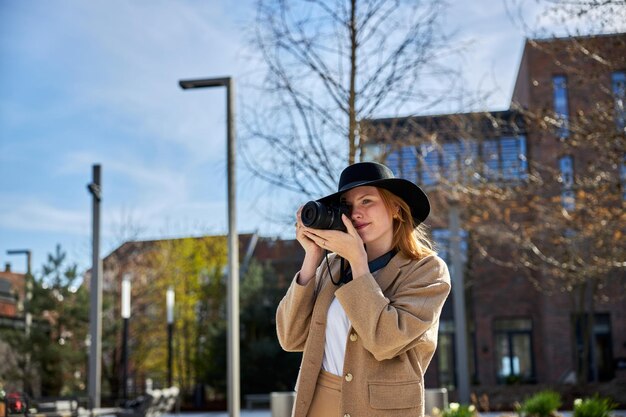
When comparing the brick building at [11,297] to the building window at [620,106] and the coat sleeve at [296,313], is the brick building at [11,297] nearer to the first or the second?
the building window at [620,106]

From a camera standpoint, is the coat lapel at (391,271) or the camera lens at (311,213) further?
the coat lapel at (391,271)

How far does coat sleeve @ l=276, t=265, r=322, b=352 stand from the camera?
2.84 meters

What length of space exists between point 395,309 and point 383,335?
0.32ft

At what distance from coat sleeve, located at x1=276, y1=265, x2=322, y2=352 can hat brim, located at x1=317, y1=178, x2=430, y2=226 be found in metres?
0.31

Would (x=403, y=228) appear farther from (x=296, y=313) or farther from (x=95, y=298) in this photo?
(x=95, y=298)

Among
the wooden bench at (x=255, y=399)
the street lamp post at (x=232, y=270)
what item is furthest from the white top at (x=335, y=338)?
the wooden bench at (x=255, y=399)

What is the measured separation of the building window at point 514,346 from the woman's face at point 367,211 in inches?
1170

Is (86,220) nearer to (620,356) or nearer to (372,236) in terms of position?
(620,356)

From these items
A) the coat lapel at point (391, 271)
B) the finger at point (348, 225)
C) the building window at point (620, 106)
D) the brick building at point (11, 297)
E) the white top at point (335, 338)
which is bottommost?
the white top at point (335, 338)

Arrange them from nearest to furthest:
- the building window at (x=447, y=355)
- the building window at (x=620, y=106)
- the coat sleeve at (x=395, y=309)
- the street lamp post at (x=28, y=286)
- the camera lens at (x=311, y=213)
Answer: the coat sleeve at (x=395, y=309)
the camera lens at (x=311, y=213)
the building window at (x=620, y=106)
the street lamp post at (x=28, y=286)
the building window at (x=447, y=355)

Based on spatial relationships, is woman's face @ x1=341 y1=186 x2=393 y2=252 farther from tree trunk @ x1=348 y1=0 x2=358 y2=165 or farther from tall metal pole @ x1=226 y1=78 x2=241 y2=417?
tall metal pole @ x1=226 y1=78 x2=241 y2=417

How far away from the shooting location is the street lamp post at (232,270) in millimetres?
9508

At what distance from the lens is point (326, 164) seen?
31.5 feet

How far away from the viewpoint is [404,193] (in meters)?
2.88
